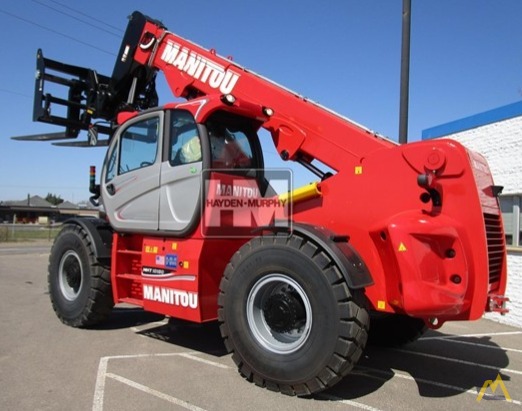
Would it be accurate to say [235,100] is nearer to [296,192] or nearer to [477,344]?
[296,192]

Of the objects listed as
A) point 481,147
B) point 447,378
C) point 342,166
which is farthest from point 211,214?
point 481,147

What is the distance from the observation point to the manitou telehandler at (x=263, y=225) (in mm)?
3955

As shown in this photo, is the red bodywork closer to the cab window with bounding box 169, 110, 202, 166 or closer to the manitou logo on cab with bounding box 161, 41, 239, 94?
the manitou logo on cab with bounding box 161, 41, 239, 94

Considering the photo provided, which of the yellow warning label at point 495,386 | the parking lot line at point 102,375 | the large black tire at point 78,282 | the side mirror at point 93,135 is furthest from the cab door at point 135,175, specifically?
the yellow warning label at point 495,386

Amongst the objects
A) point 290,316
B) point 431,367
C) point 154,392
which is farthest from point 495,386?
point 154,392

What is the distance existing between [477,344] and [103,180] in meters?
6.06

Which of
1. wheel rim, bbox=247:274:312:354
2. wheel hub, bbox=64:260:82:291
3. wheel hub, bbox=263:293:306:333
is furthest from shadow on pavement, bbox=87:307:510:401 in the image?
wheel hub, bbox=64:260:82:291

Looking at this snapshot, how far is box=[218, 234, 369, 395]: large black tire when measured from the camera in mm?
3916

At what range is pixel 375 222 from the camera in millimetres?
4379

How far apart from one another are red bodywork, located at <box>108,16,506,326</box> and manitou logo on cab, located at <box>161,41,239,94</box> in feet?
0.08

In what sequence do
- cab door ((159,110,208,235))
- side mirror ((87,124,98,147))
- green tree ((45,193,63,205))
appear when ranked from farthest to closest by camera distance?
green tree ((45,193,63,205))
side mirror ((87,124,98,147))
cab door ((159,110,208,235))

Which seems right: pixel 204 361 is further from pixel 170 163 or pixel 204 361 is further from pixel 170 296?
pixel 170 163

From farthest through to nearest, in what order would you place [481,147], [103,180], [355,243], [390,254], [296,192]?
[481,147] < [103,180] < [296,192] < [355,243] < [390,254]

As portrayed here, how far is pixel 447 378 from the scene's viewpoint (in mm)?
4988
